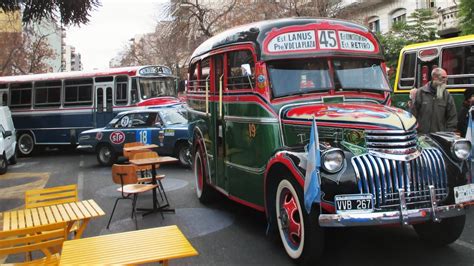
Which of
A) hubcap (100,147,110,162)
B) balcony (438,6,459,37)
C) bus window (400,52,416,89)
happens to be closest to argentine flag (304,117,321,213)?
bus window (400,52,416,89)

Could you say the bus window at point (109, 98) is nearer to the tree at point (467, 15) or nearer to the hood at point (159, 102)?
the hood at point (159, 102)

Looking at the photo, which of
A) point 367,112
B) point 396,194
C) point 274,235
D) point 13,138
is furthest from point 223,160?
point 13,138

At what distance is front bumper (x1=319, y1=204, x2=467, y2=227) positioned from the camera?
168 inches

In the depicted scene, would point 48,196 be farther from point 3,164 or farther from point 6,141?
point 6,141

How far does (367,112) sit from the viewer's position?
5.10 meters

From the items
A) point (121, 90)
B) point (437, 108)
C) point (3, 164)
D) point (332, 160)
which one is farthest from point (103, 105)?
point (332, 160)

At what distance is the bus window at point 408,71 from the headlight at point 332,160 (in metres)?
8.26

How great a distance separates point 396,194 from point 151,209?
4.40 meters

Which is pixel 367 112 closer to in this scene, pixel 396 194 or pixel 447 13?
pixel 396 194

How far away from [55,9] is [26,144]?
997cm

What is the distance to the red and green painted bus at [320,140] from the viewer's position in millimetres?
4477

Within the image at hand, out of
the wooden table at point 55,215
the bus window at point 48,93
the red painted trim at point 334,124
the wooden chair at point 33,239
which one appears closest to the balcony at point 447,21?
the bus window at point 48,93

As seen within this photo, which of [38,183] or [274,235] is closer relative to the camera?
[274,235]

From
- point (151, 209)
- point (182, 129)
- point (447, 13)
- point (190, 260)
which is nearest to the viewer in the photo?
point (190, 260)
